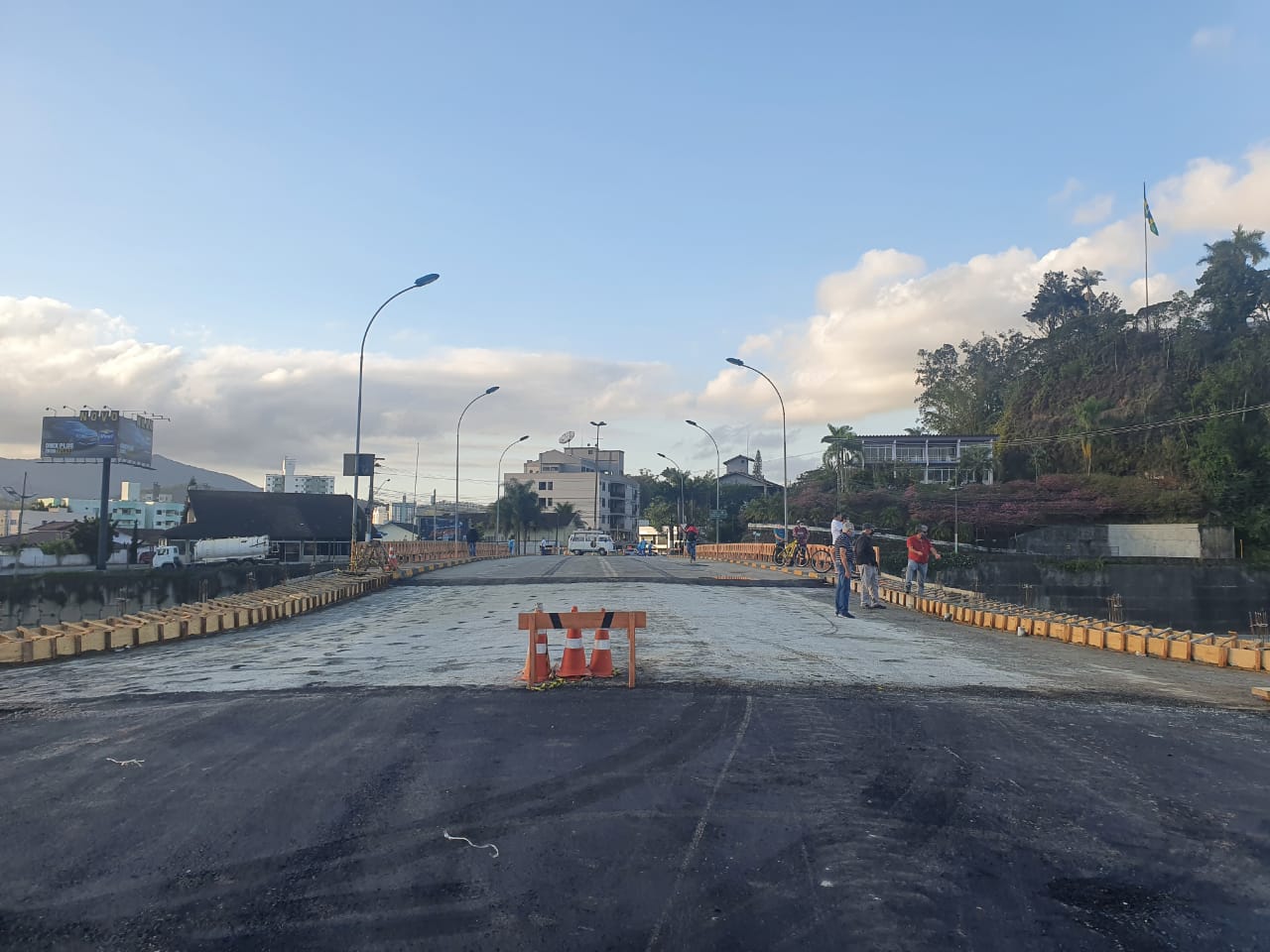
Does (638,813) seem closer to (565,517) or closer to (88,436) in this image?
(88,436)

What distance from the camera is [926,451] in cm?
6238

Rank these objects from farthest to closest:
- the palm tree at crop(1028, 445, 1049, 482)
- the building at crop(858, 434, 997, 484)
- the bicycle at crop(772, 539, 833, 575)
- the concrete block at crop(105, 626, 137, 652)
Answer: the building at crop(858, 434, 997, 484) → the palm tree at crop(1028, 445, 1049, 482) → the bicycle at crop(772, 539, 833, 575) → the concrete block at crop(105, 626, 137, 652)

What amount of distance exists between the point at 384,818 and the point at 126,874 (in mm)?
1375

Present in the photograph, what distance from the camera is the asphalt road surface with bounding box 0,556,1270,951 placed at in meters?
4.18

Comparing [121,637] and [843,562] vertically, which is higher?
[843,562]

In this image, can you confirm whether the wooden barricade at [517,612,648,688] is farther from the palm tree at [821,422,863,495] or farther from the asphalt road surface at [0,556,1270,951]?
the palm tree at [821,422,863,495]

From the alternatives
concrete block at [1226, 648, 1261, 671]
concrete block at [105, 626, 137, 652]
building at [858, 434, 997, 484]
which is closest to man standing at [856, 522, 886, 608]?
concrete block at [1226, 648, 1261, 671]

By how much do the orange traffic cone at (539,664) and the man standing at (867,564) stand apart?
28.3 feet

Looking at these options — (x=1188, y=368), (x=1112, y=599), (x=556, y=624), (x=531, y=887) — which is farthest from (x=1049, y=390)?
(x=531, y=887)

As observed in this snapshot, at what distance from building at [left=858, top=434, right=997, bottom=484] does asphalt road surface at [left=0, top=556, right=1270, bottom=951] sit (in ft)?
177

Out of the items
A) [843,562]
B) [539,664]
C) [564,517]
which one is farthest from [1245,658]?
[564,517]

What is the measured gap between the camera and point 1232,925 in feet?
13.6

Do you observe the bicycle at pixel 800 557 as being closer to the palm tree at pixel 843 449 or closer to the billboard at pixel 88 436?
the palm tree at pixel 843 449

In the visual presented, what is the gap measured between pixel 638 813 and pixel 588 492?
350 ft
